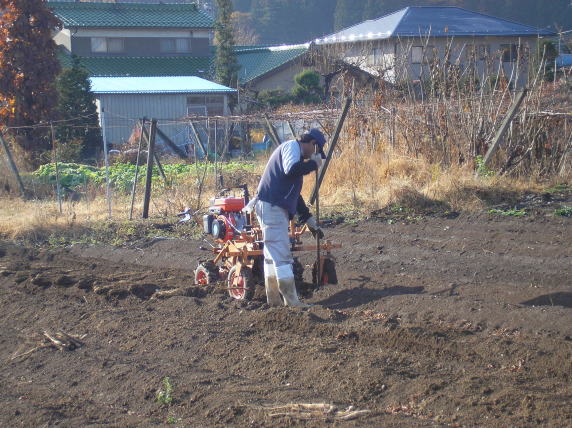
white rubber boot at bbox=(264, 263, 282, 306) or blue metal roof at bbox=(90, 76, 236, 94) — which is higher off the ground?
blue metal roof at bbox=(90, 76, 236, 94)

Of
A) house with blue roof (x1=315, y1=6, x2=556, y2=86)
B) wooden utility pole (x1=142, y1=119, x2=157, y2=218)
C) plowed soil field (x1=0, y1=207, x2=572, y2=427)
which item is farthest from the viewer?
house with blue roof (x1=315, y1=6, x2=556, y2=86)

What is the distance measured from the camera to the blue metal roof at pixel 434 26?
36266 millimetres

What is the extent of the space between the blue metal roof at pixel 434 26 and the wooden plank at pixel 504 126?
823 inches

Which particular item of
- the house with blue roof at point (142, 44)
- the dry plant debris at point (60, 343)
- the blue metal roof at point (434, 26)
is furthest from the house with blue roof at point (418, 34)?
the dry plant debris at point (60, 343)

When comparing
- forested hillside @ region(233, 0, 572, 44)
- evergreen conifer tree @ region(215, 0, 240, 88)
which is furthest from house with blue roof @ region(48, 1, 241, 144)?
forested hillside @ region(233, 0, 572, 44)

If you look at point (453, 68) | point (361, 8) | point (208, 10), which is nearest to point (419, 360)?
point (453, 68)

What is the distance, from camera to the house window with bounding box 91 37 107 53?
41344mm

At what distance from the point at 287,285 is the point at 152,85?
90.8ft

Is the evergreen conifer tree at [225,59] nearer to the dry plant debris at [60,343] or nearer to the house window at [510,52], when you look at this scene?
the house window at [510,52]

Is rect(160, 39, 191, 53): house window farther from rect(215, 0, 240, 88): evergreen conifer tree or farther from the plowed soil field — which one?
the plowed soil field

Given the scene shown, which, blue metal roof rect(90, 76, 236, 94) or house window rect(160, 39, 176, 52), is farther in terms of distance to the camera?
house window rect(160, 39, 176, 52)

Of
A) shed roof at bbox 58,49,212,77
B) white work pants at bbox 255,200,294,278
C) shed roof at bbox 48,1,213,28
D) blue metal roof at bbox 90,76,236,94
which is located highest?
shed roof at bbox 48,1,213,28

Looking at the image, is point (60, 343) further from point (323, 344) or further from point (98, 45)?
point (98, 45)

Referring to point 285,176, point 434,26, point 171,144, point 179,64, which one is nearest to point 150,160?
point 171,144
